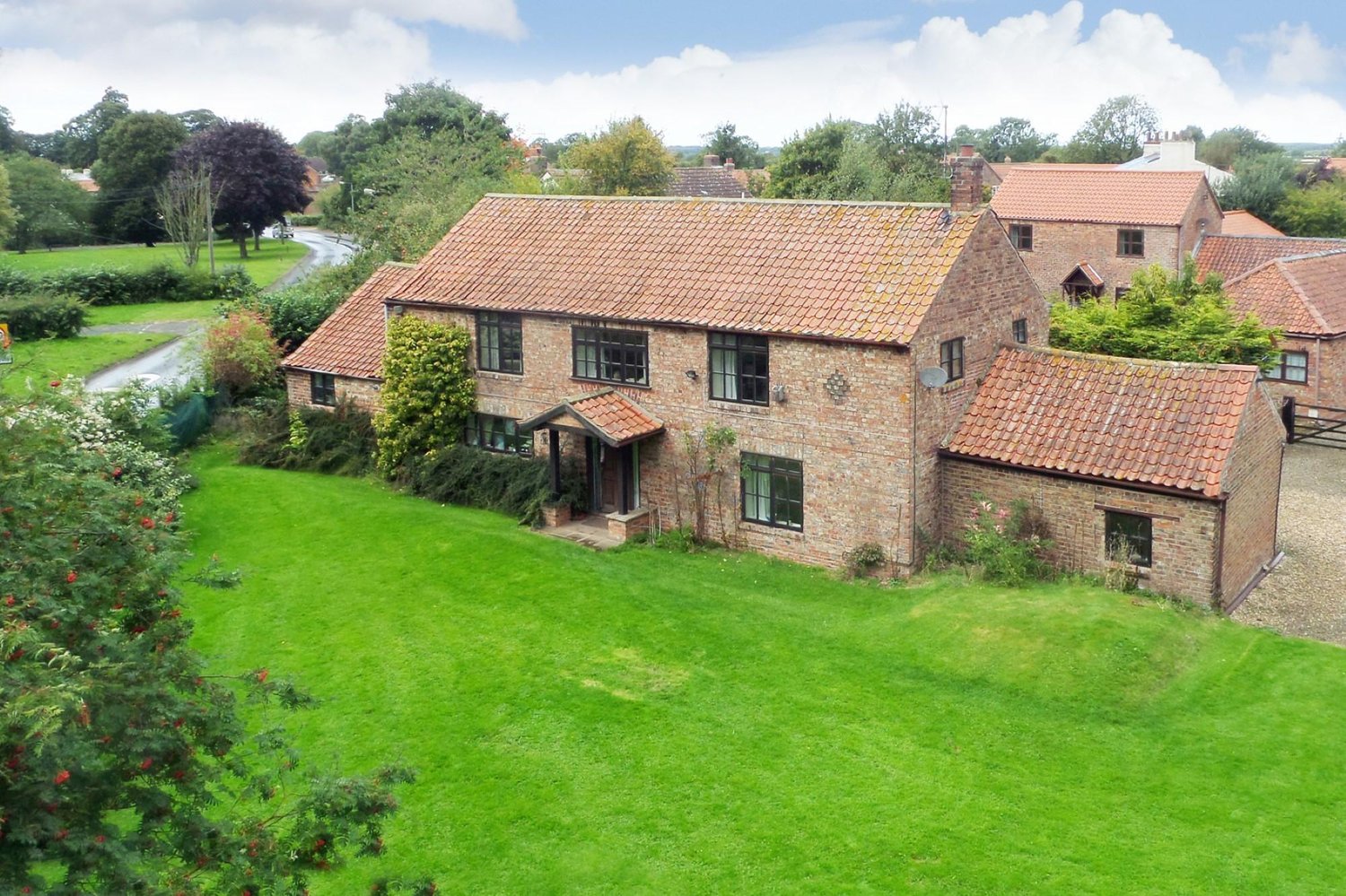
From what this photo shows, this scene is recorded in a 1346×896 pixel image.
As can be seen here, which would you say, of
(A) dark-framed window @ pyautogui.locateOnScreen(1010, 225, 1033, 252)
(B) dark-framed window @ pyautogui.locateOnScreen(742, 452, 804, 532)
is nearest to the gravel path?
(B) dark-framed window @ pyautogui.locateOnScreen(742, 452, 804, 532)

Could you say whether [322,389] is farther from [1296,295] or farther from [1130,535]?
[1296,295]

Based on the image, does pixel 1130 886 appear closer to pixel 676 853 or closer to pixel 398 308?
pixel 676 853

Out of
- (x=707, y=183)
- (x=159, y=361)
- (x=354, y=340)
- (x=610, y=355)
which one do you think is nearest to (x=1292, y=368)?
(x=610, y=355)

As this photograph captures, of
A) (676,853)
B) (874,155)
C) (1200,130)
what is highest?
(1200,130)

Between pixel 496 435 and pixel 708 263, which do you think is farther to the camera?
pixel 496 435

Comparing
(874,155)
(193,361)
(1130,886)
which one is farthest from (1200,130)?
(1130,886)

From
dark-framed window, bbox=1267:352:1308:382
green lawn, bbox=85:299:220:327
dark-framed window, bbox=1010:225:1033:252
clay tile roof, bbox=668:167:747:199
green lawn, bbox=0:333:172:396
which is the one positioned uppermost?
clay tile roof, bbox=668:167:747:199

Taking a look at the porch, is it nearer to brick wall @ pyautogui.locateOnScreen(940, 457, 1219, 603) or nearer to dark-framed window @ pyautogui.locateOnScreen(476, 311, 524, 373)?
dark-framed window @ pyautogui.locateOnScreen(476, 311, 524, 373)
